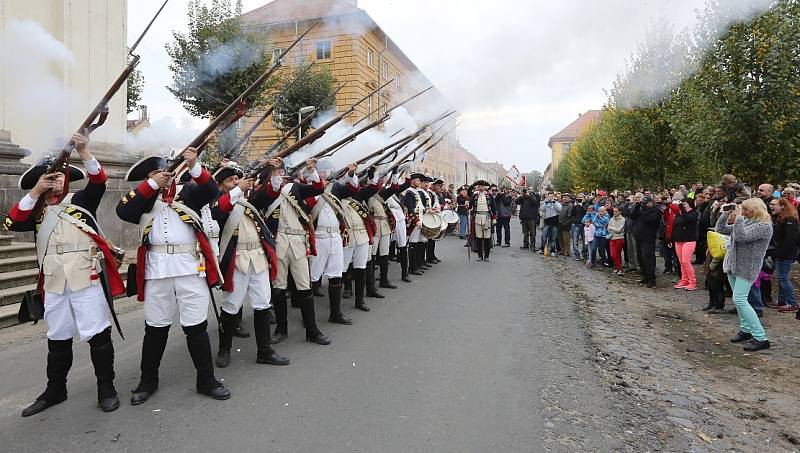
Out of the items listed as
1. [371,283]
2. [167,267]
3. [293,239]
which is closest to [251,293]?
[293,239]

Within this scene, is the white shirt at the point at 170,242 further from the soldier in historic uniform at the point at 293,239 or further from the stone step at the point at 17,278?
the stone step at the point at 17,278

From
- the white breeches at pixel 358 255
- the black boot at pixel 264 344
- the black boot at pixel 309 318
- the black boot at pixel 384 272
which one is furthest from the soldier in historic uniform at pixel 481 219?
the black boot at pixel 264 344

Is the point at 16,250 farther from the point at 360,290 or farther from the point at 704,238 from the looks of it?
the point at 704,238

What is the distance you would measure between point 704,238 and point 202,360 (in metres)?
10.7

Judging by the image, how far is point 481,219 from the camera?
13.6 m

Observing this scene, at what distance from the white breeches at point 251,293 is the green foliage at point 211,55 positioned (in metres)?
6.99

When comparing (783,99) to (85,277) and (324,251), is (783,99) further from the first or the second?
(85,277)

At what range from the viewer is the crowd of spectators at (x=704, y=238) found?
20.9 feet

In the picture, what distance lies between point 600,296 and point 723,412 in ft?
17.5

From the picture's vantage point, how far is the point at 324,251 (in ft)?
21.6

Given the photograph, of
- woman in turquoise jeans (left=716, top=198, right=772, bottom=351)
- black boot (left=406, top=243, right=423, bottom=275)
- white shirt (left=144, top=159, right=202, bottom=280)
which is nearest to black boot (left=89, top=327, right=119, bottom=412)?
white shirt (left=144, top=159, right=202, bottom=280)

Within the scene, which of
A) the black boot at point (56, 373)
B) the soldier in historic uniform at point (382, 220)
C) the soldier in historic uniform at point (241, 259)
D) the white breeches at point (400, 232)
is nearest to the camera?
the black boot at point (56, 373)

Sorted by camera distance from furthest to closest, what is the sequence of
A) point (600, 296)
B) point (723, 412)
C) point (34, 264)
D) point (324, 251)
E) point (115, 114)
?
point (115, 114), point (600, 296), point (34, 264), point (324, 251), point (723, 412)

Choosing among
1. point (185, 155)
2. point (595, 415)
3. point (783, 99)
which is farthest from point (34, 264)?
point (783, 99)
